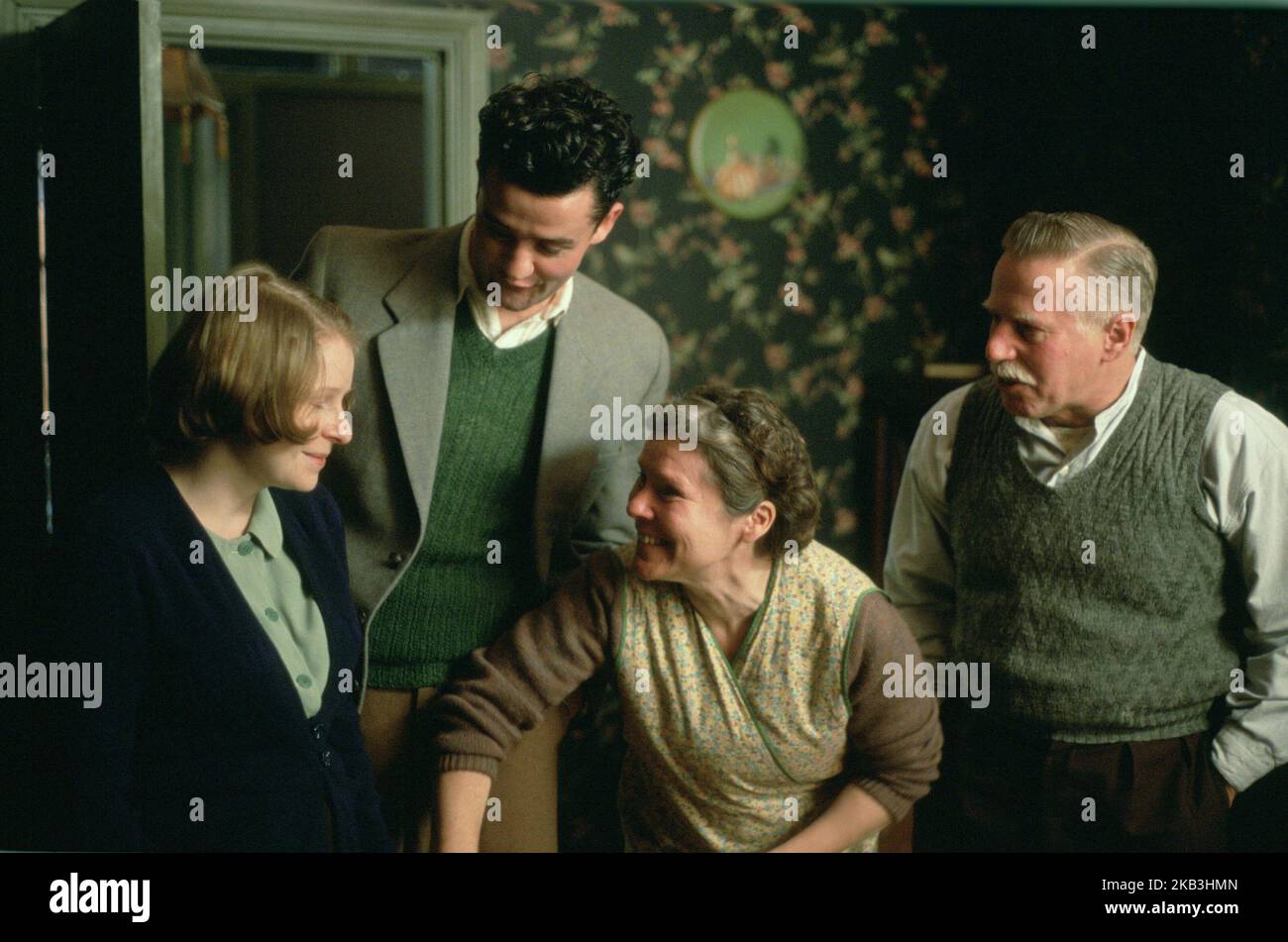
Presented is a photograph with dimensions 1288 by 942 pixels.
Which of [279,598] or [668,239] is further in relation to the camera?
[668,239]

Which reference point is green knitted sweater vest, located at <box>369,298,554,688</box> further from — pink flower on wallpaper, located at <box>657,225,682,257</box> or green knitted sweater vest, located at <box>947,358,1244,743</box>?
green knitted sweater vest, located at <box>947,358,1244,743</box>

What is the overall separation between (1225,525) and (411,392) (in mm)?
1072

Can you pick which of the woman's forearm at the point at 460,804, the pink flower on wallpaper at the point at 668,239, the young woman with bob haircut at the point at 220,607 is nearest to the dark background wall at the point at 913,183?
the pink flower on wallpaper at the point at 668,239

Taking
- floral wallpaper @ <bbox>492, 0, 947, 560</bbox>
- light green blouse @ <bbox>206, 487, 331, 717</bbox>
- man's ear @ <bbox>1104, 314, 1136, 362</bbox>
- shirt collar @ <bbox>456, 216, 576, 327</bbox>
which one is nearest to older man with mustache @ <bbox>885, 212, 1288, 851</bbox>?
man's ear @ <bbox>1104, 314, 1136, 362</bbox>

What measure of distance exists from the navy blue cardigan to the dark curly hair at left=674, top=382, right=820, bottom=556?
1.64ft

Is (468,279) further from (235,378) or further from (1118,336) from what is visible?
(1118,336)

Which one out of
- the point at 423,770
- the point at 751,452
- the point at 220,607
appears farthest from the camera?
the point at 423,770

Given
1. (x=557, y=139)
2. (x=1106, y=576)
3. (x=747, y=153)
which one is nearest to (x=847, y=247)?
(x=747, y=153)

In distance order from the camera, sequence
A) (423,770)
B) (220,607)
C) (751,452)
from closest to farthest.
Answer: (220,607) < (751,452) < (423,770)

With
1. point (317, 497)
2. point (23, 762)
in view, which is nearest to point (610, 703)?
point (317, 497)

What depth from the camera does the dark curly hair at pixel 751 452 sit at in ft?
4.68

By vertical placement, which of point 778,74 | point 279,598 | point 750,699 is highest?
point 778,74

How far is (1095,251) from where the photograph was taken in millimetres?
1498
